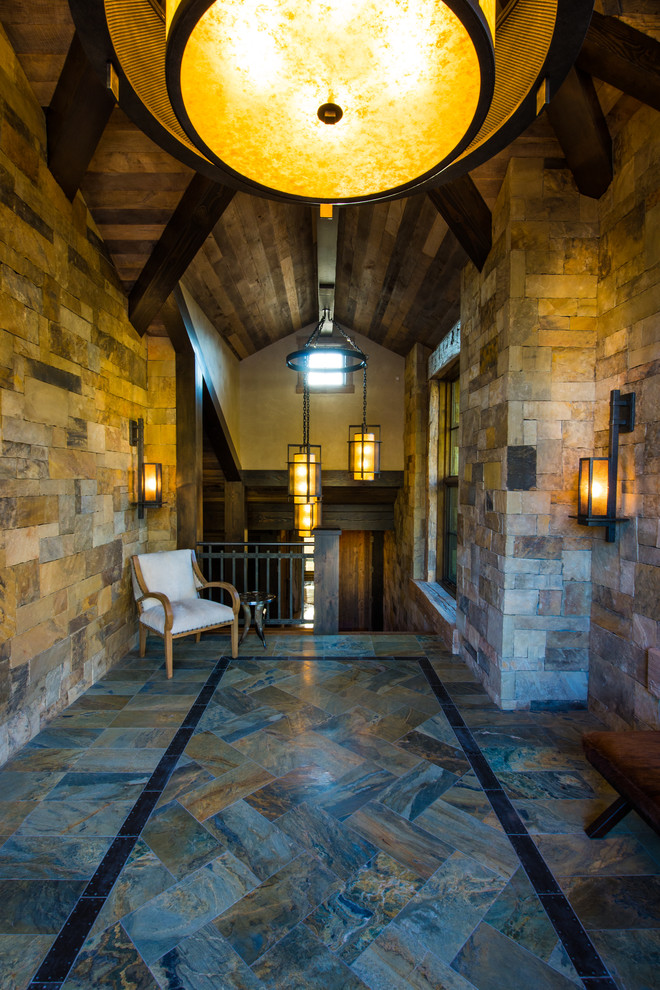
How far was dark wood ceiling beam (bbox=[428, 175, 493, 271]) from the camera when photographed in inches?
119

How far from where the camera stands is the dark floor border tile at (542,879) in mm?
1432

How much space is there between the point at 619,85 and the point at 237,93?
2355mm

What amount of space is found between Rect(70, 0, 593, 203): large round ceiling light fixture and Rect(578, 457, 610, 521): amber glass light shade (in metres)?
2.17

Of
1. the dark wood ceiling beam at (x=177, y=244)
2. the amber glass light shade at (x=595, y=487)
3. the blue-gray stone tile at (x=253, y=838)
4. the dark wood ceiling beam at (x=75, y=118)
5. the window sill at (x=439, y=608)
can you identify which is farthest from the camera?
the window sill at (x=439, y=608)

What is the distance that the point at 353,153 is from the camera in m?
0.86

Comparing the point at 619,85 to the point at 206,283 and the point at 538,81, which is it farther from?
the point at 206,283

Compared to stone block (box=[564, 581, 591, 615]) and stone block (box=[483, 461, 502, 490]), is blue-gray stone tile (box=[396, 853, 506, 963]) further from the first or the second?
stone block (box=[483, 461, 502, 490])

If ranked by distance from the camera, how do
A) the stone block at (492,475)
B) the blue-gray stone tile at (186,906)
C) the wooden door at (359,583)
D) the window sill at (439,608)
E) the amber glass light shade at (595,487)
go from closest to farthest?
the blue-gray stone tile at (186,906) < the amber glass light shade at (595,487) < the stone block at (492,475) < the window sill at (439,608) < the wooden door at (359,583)

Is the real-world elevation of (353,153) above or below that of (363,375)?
below

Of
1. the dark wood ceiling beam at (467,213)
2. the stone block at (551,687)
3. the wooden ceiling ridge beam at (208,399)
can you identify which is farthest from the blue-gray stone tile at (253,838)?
the wooden ceiling ridge beam at (208,399)

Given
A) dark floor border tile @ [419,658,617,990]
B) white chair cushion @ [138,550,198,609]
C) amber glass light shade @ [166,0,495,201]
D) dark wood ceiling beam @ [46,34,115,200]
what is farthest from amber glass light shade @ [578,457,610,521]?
dark wood ceiling beam @ [46,34,115,200]

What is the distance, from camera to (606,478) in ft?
8.68

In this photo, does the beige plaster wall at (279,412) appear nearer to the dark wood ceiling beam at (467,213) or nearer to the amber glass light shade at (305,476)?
the amber glass light shade at (305,476)

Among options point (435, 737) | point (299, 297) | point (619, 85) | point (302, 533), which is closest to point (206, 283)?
point (299, 297)
